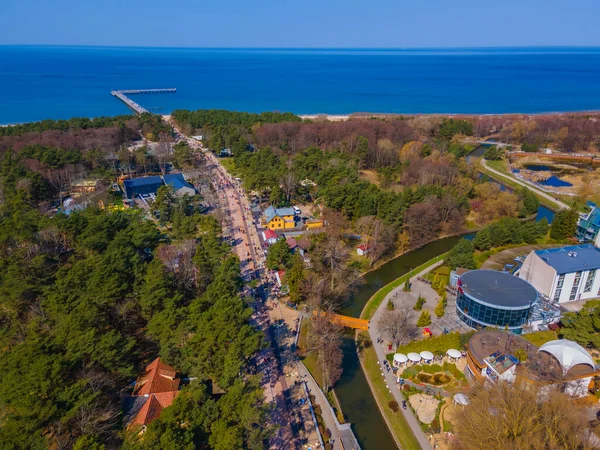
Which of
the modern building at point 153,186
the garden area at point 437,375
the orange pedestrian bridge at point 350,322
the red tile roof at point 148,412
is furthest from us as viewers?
the modern building at point 153,186

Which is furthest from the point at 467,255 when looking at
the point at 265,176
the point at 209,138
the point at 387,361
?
the point at 209,138

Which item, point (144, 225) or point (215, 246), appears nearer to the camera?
point (215, 246)

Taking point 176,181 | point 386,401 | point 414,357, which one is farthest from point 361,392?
point 176,181

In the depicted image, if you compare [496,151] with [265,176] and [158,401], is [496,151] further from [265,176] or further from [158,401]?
[158,401]

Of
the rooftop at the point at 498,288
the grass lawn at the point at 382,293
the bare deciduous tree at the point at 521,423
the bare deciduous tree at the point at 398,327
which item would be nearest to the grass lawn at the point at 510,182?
the grass lawn at the point at 382,293

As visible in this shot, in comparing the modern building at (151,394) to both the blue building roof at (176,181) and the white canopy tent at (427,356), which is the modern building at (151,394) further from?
the blue building roof at (176,181)

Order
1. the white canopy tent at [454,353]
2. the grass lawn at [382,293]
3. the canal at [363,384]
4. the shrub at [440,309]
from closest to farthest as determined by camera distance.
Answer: the canal at [363,384]
the white canopy tent at [454,353]
the shrub at [440,309]
the grass lawn at [382,293]

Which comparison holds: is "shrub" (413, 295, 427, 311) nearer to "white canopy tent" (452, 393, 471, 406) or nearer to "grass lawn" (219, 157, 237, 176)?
"white canopy tent" (452, 393, 471, 406)
